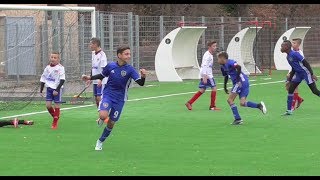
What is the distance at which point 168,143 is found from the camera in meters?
14.8

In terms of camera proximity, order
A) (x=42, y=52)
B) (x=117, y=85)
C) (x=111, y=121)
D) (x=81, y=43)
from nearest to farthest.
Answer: (x=111, y=121)
(x=117, y=85)
(x=42, y=52)
(x=81, y=43)

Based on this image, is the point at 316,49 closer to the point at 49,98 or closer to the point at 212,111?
the point at 212,111

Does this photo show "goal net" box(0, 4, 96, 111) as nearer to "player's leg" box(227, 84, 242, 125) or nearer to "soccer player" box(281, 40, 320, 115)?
"soccer player" box(281, 40, 320, 115)

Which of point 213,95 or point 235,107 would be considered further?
point 213,95

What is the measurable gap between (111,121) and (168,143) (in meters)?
1.19

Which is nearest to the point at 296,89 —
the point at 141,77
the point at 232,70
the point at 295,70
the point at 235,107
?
the point at 295,70

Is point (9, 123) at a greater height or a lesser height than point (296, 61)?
lesser

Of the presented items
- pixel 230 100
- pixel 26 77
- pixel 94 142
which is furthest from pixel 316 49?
pixel 94 142

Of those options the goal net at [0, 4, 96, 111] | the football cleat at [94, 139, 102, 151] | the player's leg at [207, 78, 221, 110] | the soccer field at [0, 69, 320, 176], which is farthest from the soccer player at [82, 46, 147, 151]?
the goal net at [0, 4, 96, 111]

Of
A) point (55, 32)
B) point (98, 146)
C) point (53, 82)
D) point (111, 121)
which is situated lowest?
point (98, 146)

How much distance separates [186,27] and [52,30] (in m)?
8.89

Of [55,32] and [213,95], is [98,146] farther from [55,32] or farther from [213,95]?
[55,32]

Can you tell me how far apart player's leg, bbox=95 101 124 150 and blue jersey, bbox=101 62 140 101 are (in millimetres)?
119

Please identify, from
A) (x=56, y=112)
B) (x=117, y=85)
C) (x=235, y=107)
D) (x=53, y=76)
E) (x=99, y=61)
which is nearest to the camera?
(x=117, y=85)
